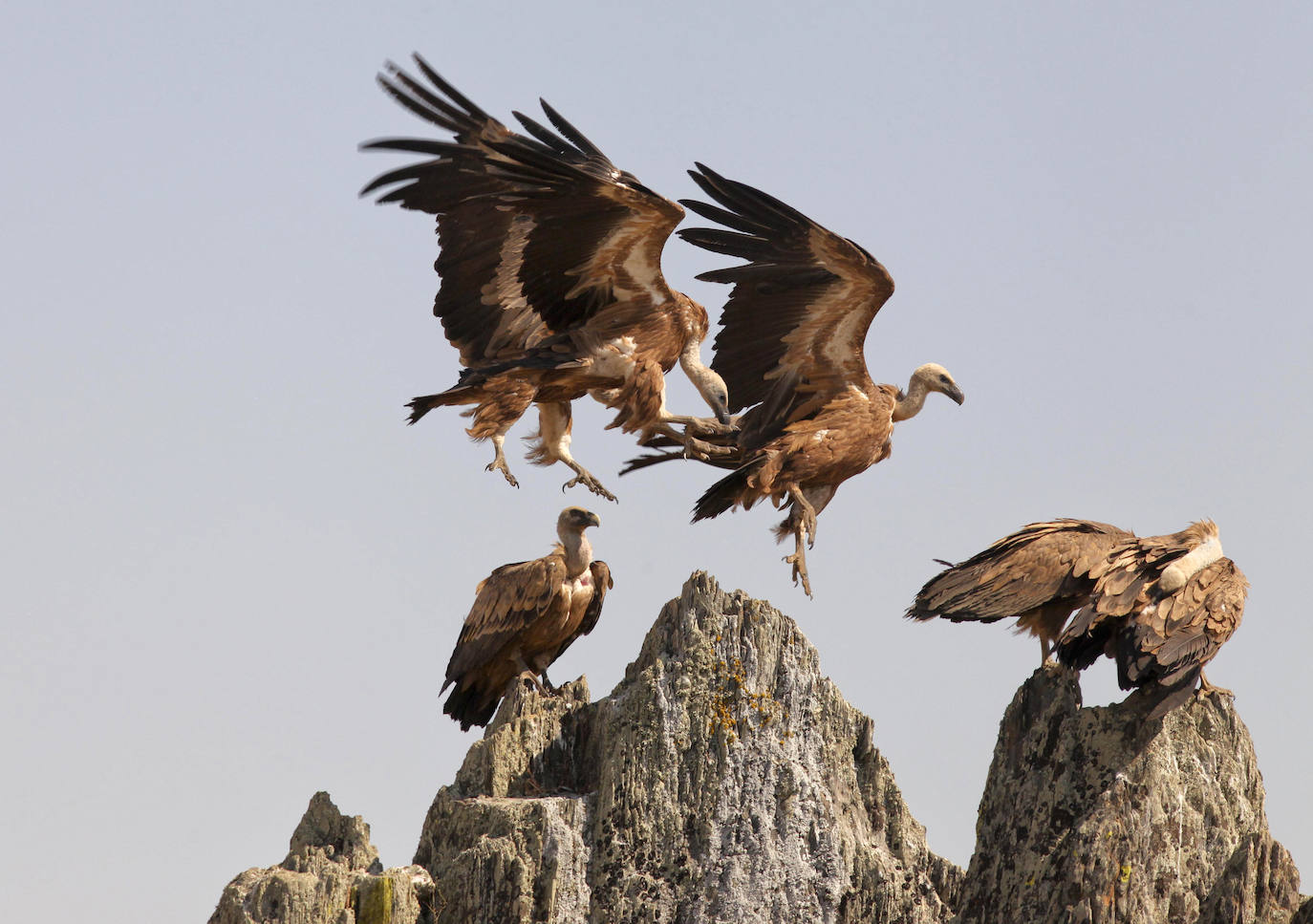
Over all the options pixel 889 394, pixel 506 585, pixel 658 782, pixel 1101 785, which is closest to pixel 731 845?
pixel 658 782

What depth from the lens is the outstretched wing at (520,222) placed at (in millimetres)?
11812

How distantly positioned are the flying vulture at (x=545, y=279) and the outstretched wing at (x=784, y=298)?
0.90 feet

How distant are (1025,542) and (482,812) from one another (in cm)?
352

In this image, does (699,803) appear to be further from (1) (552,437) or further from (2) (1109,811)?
(1) (552,437)

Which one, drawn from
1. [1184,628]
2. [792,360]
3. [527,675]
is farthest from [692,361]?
[1184,628]

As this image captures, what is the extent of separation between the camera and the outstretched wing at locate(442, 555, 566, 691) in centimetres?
1241

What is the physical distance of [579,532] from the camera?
504 inches

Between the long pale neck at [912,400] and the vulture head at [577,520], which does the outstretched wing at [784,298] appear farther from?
the vulture head at [577,520]

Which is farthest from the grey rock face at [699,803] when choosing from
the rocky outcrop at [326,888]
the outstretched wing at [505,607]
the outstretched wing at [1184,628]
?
the outstretched wing at [1184,628]

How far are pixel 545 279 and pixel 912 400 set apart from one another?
293 centimetres

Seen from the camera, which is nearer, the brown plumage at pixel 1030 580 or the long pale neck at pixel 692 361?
the brown plumage at pixel 1030 580

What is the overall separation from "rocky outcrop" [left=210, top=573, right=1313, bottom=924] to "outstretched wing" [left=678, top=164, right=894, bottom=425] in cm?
262

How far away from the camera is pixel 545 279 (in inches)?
486

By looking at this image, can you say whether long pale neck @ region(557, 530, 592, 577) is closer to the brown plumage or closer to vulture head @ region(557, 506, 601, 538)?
vulture head @ region(557, 506, 601, 538)
